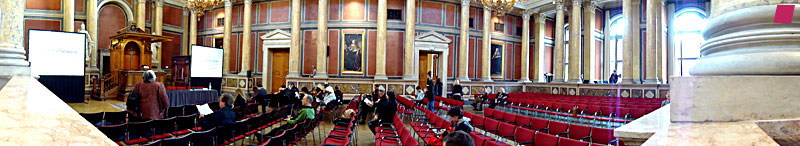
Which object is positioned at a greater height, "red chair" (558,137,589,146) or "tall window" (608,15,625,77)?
"tall window" (608,15,625,77)

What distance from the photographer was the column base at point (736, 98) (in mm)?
2250

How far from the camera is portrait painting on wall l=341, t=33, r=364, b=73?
16344 millimetres

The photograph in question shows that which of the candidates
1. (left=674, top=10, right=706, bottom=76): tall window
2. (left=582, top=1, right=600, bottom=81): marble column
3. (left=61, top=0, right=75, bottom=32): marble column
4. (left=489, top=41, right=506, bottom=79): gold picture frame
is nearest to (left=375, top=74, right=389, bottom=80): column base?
(left=489, top=41, right=506, bottom=79): gold picture frame

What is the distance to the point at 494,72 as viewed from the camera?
1881cm

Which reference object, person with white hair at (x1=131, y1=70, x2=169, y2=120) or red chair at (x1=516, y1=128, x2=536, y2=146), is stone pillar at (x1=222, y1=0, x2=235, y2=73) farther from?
red chair at (x1=516, y1=128, x2=536, y2=146)

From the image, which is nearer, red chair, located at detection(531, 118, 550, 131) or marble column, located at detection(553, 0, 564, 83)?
red chair, located at detection(531, 118, 550, 131)

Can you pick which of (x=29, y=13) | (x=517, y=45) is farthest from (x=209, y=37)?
(x=517, y=45)

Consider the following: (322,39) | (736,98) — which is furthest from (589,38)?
(736,98)

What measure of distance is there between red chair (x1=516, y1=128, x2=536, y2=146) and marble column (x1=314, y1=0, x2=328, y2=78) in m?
11.4

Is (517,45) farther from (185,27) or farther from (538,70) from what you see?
(185,27)

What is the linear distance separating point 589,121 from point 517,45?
10.5 metres

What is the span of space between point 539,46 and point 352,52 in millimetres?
9338

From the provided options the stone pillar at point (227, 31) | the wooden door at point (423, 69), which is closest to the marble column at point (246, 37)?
the stone pillar at point (227, 31)

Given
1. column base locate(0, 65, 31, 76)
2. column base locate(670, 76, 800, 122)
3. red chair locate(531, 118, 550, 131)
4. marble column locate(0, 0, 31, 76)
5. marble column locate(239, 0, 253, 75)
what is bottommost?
red chair locate(531, 118, 550, 131)
